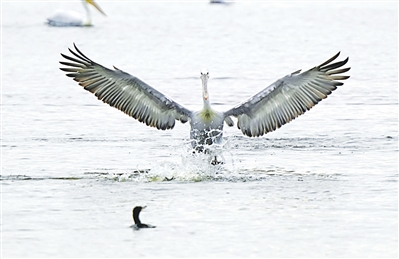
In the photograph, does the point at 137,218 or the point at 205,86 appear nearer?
the point at 137,218

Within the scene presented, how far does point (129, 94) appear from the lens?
1115 centimetres

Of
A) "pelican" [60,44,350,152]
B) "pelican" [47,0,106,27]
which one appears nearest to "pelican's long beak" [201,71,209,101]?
"pelican" [60,44,350,152]

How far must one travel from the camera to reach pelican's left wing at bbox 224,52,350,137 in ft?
35.6

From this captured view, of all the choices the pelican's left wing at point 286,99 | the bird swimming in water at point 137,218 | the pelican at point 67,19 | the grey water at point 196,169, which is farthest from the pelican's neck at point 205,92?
the pelican at point 67,19

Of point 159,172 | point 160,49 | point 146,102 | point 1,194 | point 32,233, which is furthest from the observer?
point 160,49

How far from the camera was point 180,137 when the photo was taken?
12633 millimetres

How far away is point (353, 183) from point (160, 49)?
42.5 feet

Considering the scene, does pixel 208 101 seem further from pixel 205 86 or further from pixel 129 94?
pixel 129 94

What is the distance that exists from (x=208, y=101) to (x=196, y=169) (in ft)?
2.39

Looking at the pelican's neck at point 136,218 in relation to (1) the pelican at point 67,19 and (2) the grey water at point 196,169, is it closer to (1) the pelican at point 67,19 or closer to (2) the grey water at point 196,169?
(2) the grey water at point 196,169

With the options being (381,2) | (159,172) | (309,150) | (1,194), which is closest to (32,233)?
(1,194)

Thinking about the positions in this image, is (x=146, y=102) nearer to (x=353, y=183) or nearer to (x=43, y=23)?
(x=353, y=183)

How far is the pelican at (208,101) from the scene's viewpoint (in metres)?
10.8

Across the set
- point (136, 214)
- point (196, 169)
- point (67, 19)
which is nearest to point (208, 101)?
point (196, 169)
